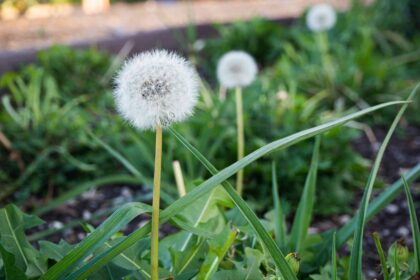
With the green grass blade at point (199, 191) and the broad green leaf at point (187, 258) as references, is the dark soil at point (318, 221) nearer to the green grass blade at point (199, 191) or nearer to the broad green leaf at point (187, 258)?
the broad green leaf at point (187, 258)

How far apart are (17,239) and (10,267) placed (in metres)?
0.18

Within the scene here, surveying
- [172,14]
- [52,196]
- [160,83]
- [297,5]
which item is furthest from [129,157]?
[297,5]

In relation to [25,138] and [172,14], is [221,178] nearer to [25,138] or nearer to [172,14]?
[25,138]

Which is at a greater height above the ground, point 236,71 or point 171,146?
point 236,71

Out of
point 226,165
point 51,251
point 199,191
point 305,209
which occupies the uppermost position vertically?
point 199,191

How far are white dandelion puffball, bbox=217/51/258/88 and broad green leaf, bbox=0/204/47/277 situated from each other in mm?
959

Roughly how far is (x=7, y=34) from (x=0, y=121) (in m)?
2.62

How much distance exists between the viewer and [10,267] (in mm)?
1226

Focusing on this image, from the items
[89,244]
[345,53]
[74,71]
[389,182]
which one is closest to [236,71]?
[89,244]

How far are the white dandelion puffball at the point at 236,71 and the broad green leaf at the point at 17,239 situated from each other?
0.96 m

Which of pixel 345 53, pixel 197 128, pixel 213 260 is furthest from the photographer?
pixel 345 53

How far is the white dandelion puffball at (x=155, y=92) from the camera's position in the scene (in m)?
1.13

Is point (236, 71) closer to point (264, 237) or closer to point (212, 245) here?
point (212, 245)

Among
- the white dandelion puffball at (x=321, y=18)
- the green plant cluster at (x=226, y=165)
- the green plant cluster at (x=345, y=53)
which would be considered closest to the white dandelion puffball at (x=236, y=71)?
the green plant cluster at (x=226, y=165)
